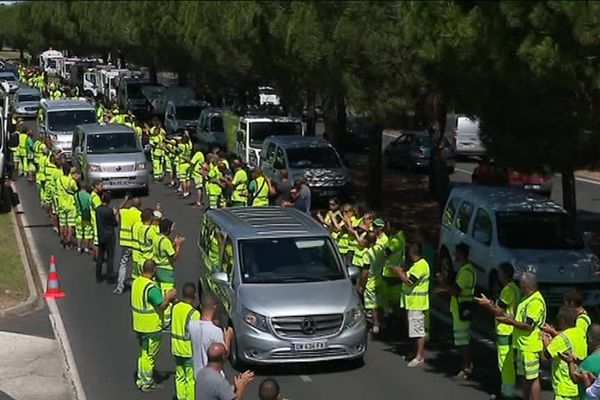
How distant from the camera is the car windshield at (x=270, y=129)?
1314 inches

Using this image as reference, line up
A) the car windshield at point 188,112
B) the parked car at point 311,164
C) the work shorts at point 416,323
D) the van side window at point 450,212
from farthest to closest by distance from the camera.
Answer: the car windshield at point 188,112 < the parked car at point 311,164 < the van side window at point 450,212 < the work shorts at point 416,323

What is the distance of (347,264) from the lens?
15.5 metres

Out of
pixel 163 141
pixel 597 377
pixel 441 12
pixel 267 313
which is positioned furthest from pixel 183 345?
pixel 163 141

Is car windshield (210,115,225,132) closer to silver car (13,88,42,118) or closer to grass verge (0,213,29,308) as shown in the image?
grass verge (0,213,29,308)

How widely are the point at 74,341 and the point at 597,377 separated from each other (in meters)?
8.09

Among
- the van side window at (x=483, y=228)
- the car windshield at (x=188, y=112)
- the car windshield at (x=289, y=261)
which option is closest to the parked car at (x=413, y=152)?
the car windshield at (x=188, y=112)

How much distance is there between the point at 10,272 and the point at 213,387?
37.3 ft

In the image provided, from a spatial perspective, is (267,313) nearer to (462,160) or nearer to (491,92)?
(491,92)

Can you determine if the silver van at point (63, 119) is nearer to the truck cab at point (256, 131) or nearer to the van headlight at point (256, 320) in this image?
the truck cab at point (256, 131)

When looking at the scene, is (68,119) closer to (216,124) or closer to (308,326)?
(216,124)

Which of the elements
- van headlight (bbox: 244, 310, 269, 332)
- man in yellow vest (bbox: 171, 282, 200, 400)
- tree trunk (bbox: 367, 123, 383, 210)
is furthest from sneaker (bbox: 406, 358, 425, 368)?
tree trunk (bbox: 367, 123, 383, 210)

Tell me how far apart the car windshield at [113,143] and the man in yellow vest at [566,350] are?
21.4 m

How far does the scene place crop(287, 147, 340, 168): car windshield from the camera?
2838 centimetres

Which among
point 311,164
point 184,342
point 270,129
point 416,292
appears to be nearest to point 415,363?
point 416,292
